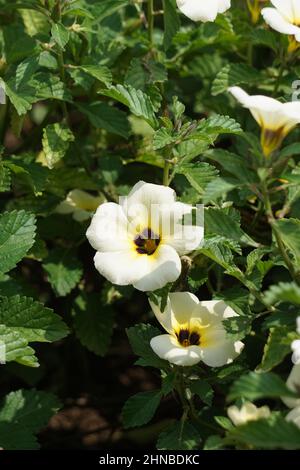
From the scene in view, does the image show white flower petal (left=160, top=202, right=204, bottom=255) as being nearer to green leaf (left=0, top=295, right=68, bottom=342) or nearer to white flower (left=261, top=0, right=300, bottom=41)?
green leaf (left=0, top=295, right=68, bottom=342)

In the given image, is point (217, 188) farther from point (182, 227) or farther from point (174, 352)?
point (174, 352)

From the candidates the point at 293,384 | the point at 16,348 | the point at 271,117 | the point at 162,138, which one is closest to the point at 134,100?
the point at 162,138

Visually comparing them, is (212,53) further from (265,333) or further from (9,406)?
(9,406)

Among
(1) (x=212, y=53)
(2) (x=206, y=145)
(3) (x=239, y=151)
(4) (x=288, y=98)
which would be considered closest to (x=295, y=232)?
(2) (x=206, y=145)

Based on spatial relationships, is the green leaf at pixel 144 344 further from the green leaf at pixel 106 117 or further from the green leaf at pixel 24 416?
the green leaf at pixel 106 117

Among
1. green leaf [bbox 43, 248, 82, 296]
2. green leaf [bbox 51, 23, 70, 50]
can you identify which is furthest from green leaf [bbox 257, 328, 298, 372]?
green leaf [bbox 51, 23, 70, 50]
